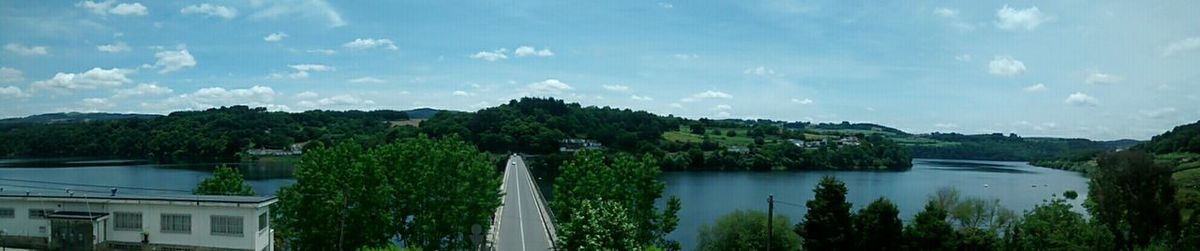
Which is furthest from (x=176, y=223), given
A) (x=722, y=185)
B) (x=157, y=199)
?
(x=722, y=185)

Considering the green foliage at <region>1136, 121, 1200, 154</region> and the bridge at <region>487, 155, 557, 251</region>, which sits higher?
the green foliage at <region>1136, 121, 1200, 154</region>

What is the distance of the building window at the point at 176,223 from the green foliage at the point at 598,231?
14246 mm

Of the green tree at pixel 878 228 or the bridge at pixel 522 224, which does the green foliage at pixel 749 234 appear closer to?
the green tree at pixel 878 228

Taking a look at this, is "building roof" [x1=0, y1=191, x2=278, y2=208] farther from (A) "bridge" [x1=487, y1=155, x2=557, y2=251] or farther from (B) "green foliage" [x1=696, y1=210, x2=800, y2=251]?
(B) "green foliage" [x1=696, y1=210, x2=800, y2=251]

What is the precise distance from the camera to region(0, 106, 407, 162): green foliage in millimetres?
119812

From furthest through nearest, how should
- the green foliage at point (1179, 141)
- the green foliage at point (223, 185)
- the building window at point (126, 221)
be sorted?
the green foliage at point (1179, 141)
the green foliage at point (223, 185)
the building window at point (126, 221)

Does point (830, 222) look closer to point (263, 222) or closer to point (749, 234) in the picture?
point (749, 234)

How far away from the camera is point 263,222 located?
27.8m

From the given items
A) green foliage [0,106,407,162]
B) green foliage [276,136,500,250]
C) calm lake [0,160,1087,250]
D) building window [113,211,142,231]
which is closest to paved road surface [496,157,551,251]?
green foliage [276,136,500,250]

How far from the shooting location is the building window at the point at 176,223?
27.2m

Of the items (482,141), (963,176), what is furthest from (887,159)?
(482,141)

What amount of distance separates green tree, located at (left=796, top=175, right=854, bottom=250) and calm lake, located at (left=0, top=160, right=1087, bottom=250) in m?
19.0

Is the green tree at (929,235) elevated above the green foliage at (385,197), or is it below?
below

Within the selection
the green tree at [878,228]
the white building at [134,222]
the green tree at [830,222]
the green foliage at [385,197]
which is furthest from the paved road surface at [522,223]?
the green tree at [878,228]
